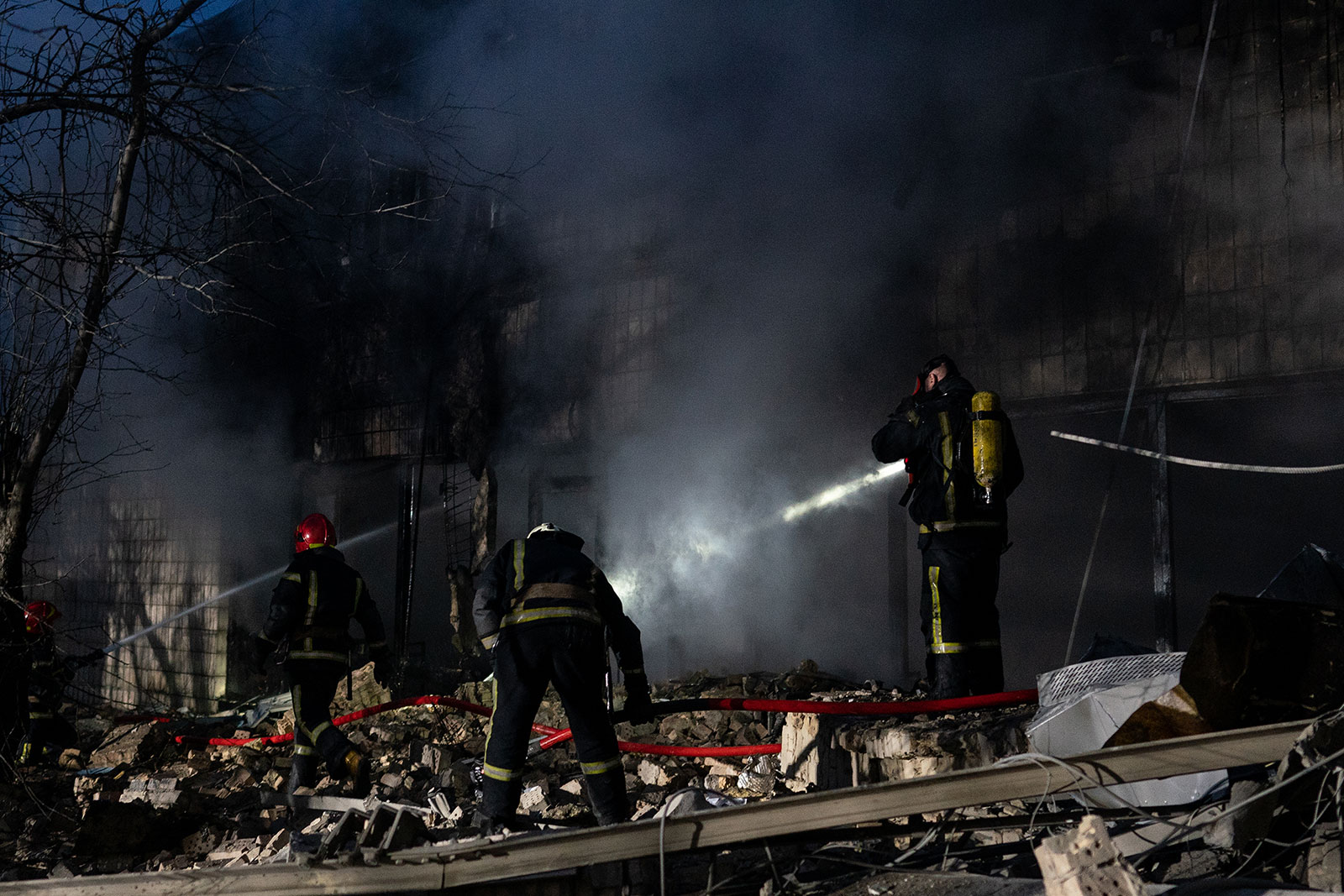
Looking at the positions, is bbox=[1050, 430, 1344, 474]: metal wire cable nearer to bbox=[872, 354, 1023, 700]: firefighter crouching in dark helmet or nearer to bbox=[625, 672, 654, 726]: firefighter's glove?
bbox=[872, 354, 1023, 700]: firefighter crouching in dark helmet

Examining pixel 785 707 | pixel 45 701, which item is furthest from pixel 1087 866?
pixel 45 701

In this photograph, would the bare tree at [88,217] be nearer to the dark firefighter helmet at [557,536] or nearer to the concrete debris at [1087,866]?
the dark firefighter helmet at [557,536]

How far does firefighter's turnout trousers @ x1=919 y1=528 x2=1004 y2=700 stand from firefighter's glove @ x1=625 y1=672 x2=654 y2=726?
149 cm

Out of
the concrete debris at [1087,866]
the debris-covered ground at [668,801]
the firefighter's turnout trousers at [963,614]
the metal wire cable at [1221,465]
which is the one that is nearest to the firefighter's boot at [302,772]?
the debris-covered ground at [668,801]

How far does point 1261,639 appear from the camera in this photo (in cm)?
319

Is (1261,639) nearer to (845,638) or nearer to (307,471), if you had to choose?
(845,638)

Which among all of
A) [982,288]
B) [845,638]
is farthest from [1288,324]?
[845,638]

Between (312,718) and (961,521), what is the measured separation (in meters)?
3.74

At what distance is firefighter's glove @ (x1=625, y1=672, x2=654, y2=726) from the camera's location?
15.1ft

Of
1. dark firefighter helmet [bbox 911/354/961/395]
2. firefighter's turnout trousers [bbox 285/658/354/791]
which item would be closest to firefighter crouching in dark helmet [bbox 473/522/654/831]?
firefighter's turnout trousers [bbox 285/658/354/791]

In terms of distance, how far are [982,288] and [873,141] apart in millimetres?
1435

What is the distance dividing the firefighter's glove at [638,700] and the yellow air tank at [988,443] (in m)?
1.94

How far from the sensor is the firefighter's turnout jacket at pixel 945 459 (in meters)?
5.16

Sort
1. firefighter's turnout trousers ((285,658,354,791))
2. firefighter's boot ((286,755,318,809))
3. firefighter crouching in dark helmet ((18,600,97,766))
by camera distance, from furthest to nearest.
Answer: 1. firefighter crouching in dark helmet ((18,600,97,766))
2. firefighter's boot ((286,755,318,809))
3. firefighter's turnout trousers ((285,658,354,791))
